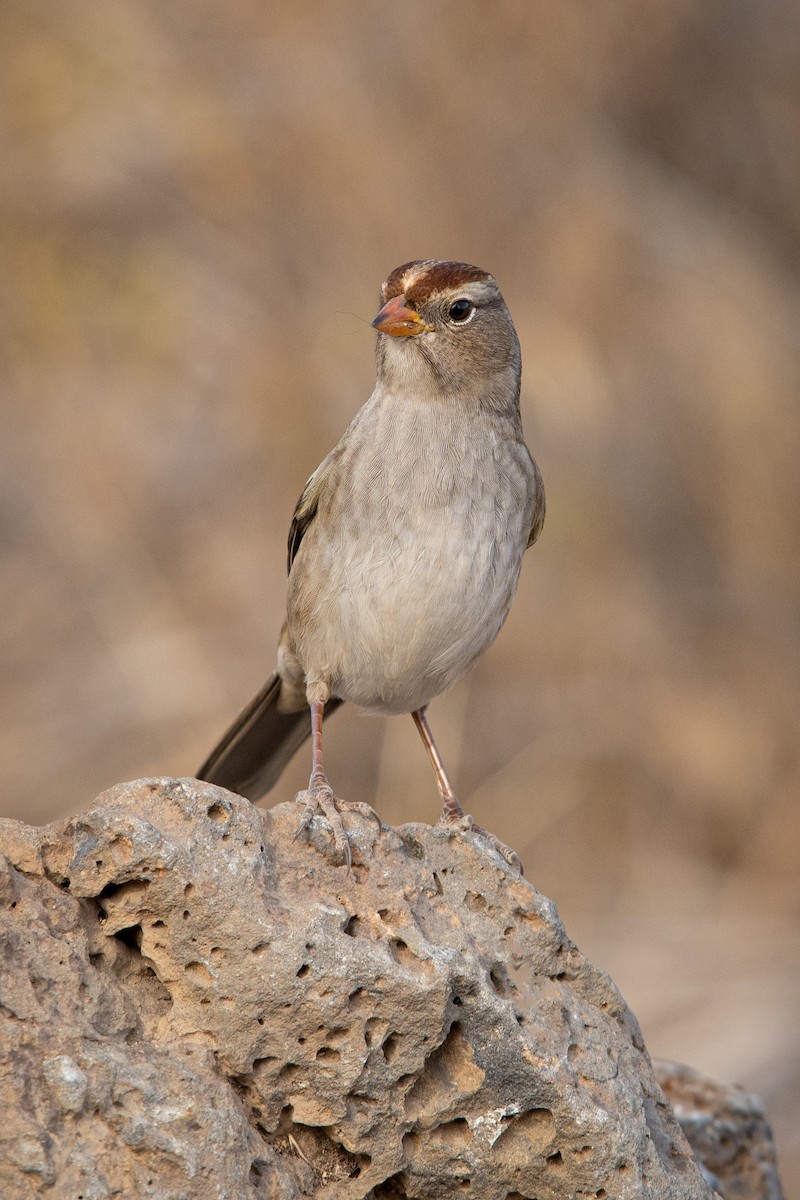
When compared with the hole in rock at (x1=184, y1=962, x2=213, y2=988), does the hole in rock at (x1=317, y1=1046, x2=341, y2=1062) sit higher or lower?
higher

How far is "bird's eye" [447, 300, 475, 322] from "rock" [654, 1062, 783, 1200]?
2.36 metres

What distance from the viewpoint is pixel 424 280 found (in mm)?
4852

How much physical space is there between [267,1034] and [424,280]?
100 inches

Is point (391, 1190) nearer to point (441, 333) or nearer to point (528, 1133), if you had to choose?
point (528, 1133)

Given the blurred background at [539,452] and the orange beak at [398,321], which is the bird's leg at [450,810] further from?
the blurred background at [539,452]

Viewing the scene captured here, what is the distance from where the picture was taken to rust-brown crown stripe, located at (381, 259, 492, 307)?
4848 millimetres

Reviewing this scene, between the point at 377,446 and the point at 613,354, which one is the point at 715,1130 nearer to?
the point at 377,446

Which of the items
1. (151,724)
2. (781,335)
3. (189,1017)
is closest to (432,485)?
(189,1017)

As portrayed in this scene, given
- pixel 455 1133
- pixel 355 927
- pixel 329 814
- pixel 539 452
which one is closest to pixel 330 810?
pixel 329 814

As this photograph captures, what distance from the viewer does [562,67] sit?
941 centimetres

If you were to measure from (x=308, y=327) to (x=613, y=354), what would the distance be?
192 centimetres

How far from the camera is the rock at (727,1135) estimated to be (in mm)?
4449

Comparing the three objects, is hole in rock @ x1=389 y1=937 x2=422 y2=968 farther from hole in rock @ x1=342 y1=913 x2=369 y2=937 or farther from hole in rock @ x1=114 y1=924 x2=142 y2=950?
hole in rock @ x1=114 y1=924 x2=142 y2=950

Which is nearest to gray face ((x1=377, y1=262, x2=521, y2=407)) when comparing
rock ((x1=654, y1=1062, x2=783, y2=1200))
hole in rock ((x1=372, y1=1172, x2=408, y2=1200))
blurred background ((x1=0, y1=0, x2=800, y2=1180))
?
rock ((x1=654, y1=1062, x2=783, y2=1200))
